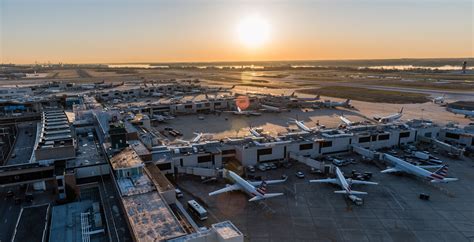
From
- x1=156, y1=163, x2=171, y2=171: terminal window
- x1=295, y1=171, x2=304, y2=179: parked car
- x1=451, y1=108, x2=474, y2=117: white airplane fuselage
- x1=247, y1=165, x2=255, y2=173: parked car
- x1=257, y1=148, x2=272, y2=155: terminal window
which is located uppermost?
x1=451, y1=108, x2=474, y2=117: white airplane fuselage

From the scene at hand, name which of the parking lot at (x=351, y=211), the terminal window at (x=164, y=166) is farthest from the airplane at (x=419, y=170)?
the terminal window at (x=164, y=166)

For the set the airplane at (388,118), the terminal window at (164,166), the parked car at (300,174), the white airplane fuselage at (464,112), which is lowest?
the parked car at (300,174)

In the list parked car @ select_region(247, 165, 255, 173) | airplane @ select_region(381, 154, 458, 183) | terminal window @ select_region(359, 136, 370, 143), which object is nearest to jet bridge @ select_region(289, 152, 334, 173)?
parked car @ select_region(247, 165, 255, 173)

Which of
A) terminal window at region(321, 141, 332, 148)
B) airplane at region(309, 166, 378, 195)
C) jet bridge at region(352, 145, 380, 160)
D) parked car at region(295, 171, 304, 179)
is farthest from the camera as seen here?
terminal window at region(321, 141, 332, 148)

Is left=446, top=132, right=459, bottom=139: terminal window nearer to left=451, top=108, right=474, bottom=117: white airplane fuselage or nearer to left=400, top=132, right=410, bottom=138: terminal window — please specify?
left=400, top=132, right=410, bottom=138: terminal window

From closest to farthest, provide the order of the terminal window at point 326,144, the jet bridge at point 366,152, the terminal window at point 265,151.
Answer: the terminal window at point 265,151 → the jet bridge at point 366,152 → the terminal window at point 326,144

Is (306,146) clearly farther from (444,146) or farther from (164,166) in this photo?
(444,146)

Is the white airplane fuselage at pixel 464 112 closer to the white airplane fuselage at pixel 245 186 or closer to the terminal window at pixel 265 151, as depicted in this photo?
the terminal window at pixel 265 151

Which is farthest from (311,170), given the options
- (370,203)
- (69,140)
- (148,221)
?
(69,140)

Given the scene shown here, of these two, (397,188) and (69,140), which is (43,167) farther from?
(397,188)
